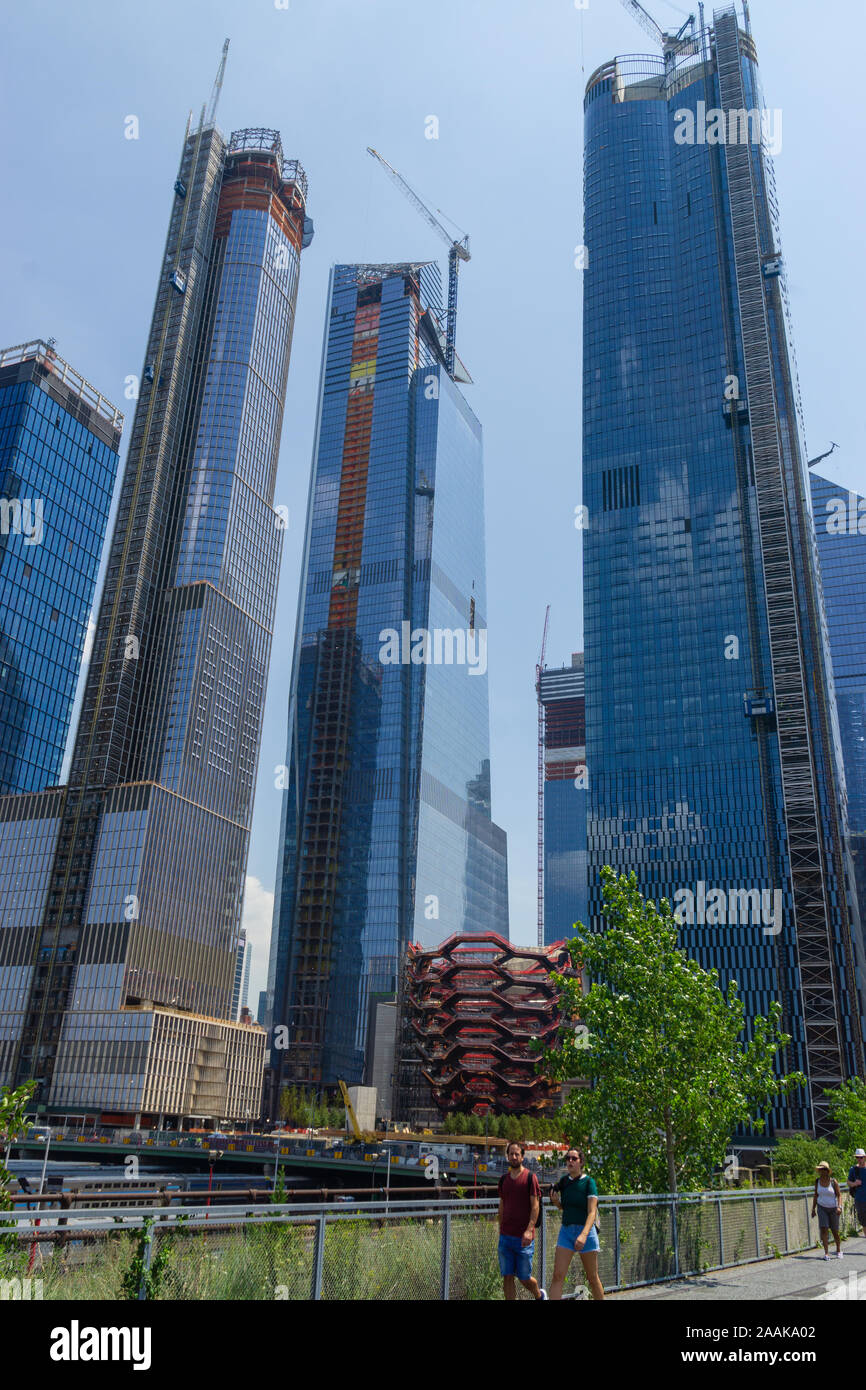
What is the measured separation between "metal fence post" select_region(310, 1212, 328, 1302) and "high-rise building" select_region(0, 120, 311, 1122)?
145m

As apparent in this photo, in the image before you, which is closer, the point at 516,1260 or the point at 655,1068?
the point at 516,1260

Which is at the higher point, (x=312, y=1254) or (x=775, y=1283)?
(x=312, y=1254)

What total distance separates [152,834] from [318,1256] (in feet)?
510

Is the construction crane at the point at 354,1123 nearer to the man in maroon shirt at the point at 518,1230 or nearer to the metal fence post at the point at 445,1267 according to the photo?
the metal fence post at the point at 445,1267

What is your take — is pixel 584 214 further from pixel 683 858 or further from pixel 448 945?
pixel 448 945

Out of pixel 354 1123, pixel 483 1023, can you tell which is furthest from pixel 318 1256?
pixel 483 1023

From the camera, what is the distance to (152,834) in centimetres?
16238

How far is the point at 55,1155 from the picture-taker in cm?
13238

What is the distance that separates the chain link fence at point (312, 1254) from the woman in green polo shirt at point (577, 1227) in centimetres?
193

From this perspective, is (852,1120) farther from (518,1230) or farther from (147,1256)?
(147,1256)

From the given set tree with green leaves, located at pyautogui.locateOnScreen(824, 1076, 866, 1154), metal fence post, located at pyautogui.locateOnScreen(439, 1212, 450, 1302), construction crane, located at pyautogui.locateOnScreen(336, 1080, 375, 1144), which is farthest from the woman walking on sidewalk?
construction crane, located at pyautogui.locateOnScreen(336, 1080, 375, 1144)

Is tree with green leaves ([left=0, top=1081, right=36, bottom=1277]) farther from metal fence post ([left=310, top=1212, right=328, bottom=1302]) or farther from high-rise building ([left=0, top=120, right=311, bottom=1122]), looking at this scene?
high-rise building ([left=0, top=120, right=311, bottom=1122])

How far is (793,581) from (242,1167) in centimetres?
11169

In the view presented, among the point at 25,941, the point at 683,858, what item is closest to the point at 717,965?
the point at 683,858
